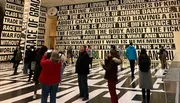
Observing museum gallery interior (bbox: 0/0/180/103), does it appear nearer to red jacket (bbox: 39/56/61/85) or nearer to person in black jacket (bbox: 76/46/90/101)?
person in black jacket (bbox: 76/46/90/101)

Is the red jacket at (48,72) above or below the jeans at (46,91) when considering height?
above

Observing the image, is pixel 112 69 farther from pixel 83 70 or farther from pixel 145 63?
pixel 83 70

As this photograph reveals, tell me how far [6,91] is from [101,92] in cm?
365

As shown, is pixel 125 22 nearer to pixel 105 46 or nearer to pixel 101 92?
pixel 105 46

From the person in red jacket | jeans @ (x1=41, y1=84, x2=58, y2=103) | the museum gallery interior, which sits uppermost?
the museum gallery interior

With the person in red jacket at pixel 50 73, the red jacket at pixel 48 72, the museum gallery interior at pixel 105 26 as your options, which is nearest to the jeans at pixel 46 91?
the person in red jacket at pixel 50 73

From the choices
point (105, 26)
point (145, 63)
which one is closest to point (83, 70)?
point (145, 63)

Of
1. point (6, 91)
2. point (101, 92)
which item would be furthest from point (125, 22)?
point (6, 91)

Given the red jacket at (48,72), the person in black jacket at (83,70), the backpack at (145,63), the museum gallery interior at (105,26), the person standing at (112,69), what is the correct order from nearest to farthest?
the red jacket at (48,72), the person standing at (112,69), the backpack at (145,63), the person in black jacket at (83,70), the museum gallery interior at (105,26)

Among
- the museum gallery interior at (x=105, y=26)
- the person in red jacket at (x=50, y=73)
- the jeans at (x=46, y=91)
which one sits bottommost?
the jeans at (x=46, y=91)

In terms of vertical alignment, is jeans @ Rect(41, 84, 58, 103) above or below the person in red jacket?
below

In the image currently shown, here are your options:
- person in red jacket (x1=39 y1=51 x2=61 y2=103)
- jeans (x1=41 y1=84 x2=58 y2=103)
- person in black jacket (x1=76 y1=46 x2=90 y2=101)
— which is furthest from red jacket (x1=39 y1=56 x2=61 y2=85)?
person in black jacket (x1=76 y1=46 x2=90 y2=101)

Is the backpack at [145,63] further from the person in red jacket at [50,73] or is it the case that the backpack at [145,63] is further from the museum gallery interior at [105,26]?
the museum gallery interior at [105,26]

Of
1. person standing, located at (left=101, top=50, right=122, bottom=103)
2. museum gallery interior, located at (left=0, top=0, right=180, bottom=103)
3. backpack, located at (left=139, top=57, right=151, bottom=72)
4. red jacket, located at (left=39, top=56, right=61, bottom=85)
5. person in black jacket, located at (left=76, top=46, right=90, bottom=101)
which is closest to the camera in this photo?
red jacket, located at (left=39, top=56, right=61, bottom=85)
